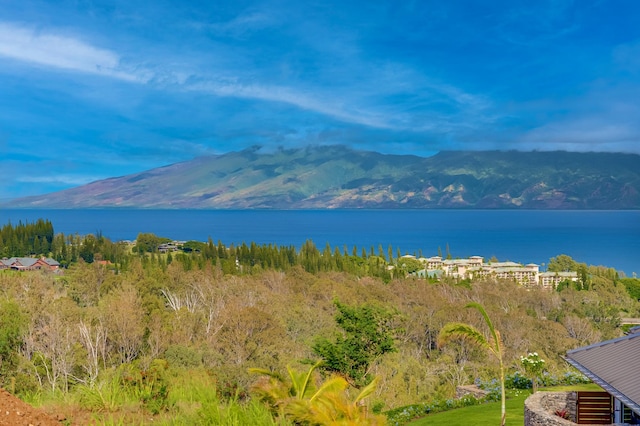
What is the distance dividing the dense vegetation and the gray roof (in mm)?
4131

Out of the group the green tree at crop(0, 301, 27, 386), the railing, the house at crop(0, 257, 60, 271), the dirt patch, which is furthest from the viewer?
the house at crop(0, 257, 60, 271)

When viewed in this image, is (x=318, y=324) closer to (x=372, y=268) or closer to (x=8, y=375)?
(x=8, y=375)

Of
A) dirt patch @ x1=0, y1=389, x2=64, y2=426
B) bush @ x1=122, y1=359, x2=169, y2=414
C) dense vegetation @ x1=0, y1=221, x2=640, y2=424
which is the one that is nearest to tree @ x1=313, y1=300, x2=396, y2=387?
dense vegetation @ x1=0, y1=221, x2=640, y2=424

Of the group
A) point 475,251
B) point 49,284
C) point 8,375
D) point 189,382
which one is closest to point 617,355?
point 189,382

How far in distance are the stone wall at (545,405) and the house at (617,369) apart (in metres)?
0.87

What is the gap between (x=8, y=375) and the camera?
22.8 metres

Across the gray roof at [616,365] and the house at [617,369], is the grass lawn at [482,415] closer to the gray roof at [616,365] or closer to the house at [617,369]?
the house at [617,369]

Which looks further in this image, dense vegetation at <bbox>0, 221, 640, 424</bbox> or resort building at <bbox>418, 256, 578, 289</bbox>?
resort building at <bbox>418, 256, 578, 289</bbox>

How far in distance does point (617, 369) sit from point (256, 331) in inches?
859

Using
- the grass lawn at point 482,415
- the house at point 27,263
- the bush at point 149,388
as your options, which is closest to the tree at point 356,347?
the grass lawn at point 482,415

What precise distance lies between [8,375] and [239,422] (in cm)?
2303

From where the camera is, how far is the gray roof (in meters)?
9.23

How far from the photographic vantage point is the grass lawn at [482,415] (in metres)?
13.5

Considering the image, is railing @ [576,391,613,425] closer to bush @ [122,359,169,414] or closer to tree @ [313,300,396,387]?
tree @ [313,300,396,387]
